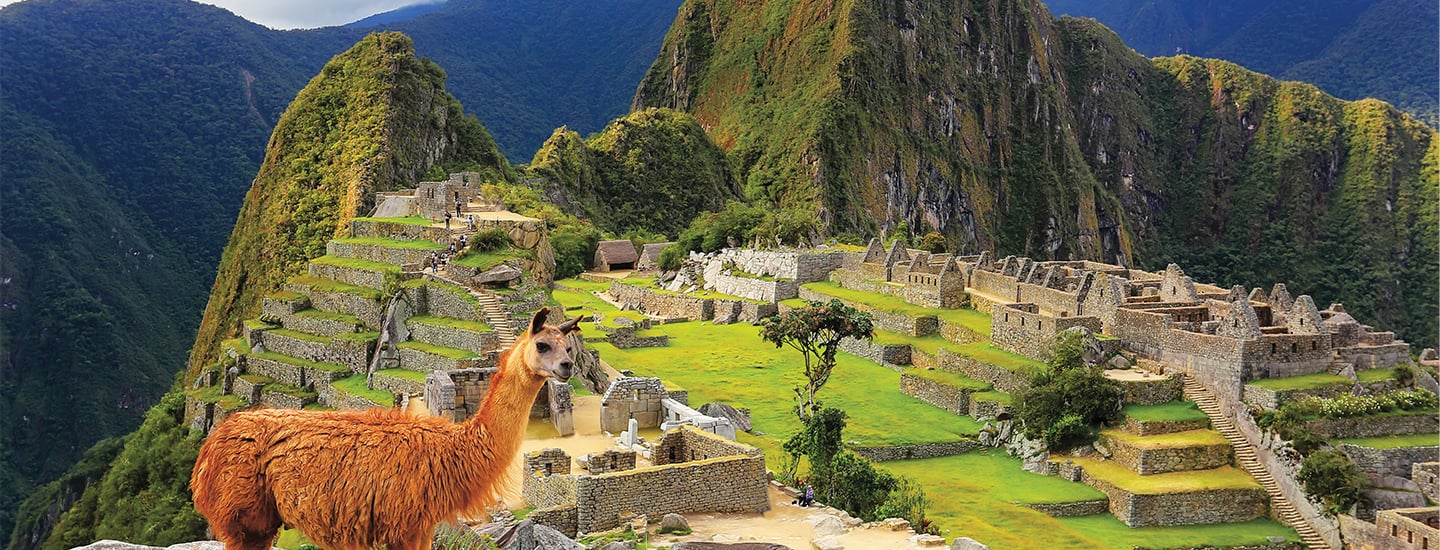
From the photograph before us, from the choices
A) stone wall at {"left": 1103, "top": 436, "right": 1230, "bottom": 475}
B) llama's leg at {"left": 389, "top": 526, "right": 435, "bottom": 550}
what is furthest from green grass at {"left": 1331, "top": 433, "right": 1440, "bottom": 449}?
llama's leg at {"left": 389, "top": 526, "right": 435, "bottom": 550}

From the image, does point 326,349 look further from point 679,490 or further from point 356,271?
point 679,490

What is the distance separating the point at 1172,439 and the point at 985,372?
6.23 meters

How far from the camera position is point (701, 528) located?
1414cm

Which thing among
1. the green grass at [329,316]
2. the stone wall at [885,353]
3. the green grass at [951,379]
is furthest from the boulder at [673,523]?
the stone wall at [885,353]

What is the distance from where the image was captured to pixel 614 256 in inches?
2373

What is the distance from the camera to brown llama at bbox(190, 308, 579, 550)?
23.0 feet

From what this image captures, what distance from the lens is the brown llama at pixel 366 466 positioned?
23.0 feet

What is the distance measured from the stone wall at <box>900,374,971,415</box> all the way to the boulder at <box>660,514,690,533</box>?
18.8m

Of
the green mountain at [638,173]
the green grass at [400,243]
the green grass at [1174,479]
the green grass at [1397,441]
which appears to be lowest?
the green grass at [1174,479]

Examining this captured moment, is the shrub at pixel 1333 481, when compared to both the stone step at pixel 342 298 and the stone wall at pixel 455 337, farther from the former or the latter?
the stone step at pixel 342 298

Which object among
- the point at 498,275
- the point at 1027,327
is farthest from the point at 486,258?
the point at 1027,327

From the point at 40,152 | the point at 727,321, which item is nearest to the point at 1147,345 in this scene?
the point at 727,321

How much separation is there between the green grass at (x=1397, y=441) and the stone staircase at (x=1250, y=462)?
161 cm

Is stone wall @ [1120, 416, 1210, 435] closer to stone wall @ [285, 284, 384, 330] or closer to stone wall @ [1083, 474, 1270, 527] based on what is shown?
stone wall @ [1083, 474, 1270, 527]
